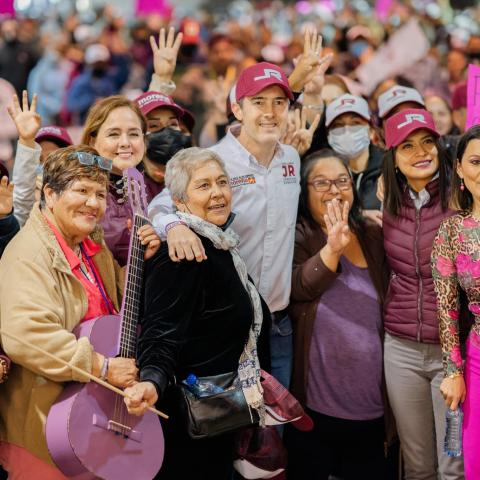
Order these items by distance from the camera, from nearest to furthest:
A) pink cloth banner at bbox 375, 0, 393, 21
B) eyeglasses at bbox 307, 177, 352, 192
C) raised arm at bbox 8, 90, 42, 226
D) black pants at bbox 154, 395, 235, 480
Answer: black pants at bbox 154, 395, 235, 480 → raised arm at bbox 8, 90, 42, 226 → eyeglasses at bbox 307, 177, 352, 192 → pink cloth banner at bbox 375, 0, 393, 21

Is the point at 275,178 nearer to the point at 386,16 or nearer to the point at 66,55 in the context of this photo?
the point at 66,55

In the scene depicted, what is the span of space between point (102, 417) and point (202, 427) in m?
0.43

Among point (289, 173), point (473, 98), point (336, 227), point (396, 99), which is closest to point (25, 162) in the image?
point (289, 173)

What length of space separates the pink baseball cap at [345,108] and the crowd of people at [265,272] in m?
0.02

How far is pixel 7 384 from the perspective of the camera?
3.54 m

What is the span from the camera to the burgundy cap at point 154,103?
16.0 feet

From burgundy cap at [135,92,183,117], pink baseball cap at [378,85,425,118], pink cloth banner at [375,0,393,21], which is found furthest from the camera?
pink cloth banner at [375,0,393,21]

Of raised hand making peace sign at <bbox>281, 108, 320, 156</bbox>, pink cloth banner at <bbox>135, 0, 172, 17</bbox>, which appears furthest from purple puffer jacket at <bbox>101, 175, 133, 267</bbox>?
pink cloth banner at <bbox>135, 0, 172, 17</bbox>

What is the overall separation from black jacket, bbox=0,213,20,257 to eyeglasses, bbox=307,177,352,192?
5.23 ft

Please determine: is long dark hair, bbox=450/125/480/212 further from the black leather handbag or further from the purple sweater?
the black leather handbag

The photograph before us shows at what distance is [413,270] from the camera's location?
429 cm

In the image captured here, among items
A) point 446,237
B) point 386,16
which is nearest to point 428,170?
point 446,237

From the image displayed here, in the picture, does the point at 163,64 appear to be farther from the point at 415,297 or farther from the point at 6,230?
the point at 415,297

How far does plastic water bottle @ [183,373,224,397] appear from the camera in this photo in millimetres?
3674
